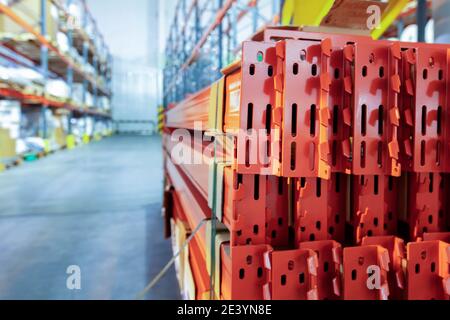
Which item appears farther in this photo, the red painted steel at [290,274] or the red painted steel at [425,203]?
the red painted steel at [425,203]

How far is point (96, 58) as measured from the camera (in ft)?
53.3

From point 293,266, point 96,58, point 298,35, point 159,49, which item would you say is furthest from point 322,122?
point 159,49

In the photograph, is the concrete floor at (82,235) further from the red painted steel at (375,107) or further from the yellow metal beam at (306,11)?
the yellow metal beam at (306,11)

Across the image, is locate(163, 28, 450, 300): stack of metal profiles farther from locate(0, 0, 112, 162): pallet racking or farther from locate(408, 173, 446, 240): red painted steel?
locate(0, 0, 112, 162): pallet racking

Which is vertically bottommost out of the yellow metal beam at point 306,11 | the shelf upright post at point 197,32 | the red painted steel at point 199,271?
the red painted steel at point 199,271

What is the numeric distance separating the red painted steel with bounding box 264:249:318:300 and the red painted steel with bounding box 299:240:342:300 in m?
0.04

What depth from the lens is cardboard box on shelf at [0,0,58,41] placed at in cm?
710

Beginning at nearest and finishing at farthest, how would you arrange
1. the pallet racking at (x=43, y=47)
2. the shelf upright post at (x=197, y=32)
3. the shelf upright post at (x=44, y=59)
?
the shelf upright post at (x=197, y=32) → the pallet racking at (x=43, y=47) → the shelf upright post at (x=44, y=59)

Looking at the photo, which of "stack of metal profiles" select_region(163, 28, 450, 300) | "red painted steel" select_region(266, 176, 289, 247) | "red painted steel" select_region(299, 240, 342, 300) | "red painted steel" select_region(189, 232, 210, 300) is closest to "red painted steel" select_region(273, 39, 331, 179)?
"stack of metal profiles" select_region(163, 28, 450, 300)

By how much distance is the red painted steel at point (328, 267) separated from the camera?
3.63 feet

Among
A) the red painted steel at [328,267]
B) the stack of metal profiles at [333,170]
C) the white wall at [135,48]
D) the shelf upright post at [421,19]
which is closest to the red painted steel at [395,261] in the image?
the stack of metal profiles at [333,170]

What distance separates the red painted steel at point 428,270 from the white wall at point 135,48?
18.1m

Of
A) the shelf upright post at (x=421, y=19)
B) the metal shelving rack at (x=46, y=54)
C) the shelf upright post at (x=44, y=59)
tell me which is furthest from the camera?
the shelf upright post at (x=44, y=59)
